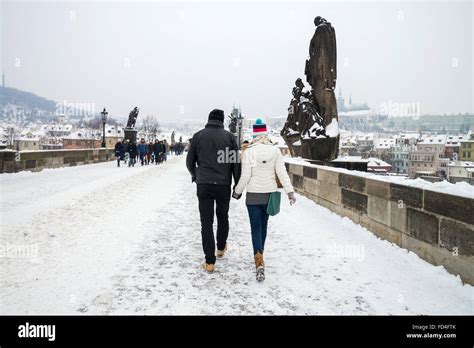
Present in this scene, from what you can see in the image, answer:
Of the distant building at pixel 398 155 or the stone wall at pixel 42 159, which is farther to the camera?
the stone wall at pixel 42 159

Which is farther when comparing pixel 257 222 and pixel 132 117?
pixel 132 117

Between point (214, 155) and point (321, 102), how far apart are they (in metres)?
7.01

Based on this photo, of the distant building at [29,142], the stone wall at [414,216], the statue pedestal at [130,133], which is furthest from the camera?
the distant building at [29,142]

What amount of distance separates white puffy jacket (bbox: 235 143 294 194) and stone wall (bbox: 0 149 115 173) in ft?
45.2

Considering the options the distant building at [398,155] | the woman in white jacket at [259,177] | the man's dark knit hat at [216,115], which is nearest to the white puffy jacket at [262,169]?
the woman in white jacket at [259,177]

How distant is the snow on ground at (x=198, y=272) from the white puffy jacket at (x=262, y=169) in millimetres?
1020

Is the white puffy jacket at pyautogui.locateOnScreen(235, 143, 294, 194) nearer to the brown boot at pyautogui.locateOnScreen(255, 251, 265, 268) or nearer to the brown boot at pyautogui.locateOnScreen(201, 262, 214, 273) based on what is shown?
the brown boot at pyautogui.locateOnScreen(255, 251, 265, 268)

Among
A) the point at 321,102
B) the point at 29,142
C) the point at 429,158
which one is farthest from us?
the point at 29,142

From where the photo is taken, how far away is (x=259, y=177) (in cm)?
398

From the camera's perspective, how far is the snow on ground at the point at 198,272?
3.18 m

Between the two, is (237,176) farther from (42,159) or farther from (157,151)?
(157,151)

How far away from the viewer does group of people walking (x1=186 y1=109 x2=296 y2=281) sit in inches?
156

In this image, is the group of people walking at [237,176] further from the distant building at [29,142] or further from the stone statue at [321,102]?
the distant building at [29,142]

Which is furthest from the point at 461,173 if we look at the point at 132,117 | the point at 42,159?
the point at 132,117
